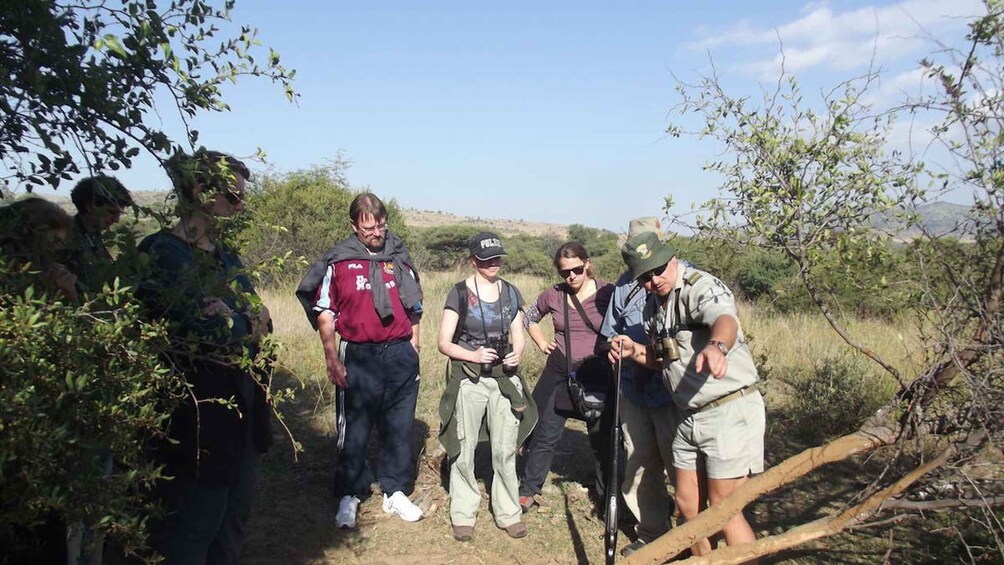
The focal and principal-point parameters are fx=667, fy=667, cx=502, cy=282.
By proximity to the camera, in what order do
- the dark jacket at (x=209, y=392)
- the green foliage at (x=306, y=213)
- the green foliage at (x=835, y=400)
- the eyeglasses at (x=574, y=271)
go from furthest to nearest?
the green foliage at (x=306, y=213), the green foliage at (x=835, y=400), the eyeglasses at (x=574, y=271), the dark jacket at (x=209, y=392)

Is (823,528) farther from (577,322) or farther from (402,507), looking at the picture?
(402,507)

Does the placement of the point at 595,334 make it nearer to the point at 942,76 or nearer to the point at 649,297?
the point at 649,297

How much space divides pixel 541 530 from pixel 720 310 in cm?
223

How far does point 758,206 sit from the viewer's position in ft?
11.8

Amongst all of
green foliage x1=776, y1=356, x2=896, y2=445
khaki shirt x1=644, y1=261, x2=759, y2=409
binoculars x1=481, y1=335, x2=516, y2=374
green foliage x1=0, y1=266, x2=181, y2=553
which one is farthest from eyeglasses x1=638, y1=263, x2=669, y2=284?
green foliage x1=776, y1=356, x2=896, y2=445

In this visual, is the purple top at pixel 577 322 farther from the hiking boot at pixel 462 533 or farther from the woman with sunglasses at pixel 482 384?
the hiking boot at pixel 462 533

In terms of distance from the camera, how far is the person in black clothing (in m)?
1.95

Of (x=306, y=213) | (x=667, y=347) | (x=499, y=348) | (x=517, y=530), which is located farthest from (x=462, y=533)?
(x=306, y=213)

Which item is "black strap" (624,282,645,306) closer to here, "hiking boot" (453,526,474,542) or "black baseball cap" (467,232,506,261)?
"black baseball cap" (467,232,506,261)

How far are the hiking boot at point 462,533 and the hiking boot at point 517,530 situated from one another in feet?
0.86

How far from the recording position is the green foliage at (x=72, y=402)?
139 centimetres

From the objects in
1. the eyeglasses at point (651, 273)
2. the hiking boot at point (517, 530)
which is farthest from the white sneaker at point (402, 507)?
the eyeglasses at point (651, 273)

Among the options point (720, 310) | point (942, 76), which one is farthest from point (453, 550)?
point (942, 76)

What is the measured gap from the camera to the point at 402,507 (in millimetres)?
4531
